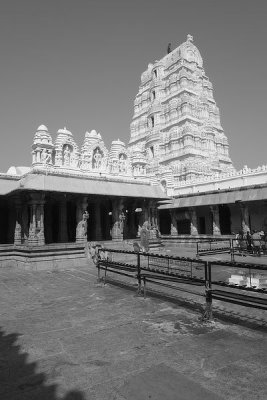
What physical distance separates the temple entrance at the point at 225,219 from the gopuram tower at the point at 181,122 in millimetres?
13027

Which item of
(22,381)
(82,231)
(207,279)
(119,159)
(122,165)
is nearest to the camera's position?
(22,381)

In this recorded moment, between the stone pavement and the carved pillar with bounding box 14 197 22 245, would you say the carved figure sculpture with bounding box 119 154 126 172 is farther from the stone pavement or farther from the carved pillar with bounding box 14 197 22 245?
the stone pavement

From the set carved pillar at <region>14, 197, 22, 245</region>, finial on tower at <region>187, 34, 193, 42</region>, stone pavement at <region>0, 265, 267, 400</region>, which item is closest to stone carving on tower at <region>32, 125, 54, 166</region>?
carved pillar at <region>14, 197, 22, 245</region>

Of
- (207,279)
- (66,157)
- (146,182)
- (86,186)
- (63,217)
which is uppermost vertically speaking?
(66,157)

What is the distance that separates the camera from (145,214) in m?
20.4

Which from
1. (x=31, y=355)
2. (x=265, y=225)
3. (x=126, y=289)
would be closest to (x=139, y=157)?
(x=265, y=225)

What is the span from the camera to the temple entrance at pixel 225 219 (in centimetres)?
2653

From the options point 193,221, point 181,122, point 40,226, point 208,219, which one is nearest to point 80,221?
point 40,226

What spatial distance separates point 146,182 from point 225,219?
10315 mm

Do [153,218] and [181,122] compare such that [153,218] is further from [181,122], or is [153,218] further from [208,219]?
[181,122]

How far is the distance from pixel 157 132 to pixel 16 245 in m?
35.6

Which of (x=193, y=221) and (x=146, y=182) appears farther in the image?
(x=193, y=221)

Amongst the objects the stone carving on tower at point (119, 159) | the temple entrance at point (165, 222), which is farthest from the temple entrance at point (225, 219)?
the stone carving on tower at point (119, 159)

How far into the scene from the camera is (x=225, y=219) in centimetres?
2694
